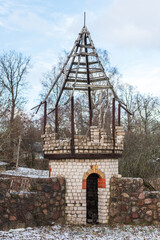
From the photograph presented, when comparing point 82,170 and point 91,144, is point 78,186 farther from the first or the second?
point 91,144

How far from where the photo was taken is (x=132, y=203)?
10.5m

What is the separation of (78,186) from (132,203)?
2074 millimetres

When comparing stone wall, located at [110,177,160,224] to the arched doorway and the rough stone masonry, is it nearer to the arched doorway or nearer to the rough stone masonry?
the rough stone masonry

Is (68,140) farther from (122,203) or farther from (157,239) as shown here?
(157,239)

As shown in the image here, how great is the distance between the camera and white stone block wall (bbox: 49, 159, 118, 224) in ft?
33.8

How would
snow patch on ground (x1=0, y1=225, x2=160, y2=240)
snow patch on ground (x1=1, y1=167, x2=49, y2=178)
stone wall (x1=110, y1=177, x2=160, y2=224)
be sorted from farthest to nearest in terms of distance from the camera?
snow patch on ground (x1=1, y1=167, x2=49, y2=178), stone wall (x1=110, y1=177, x2=160, y2=224), snow patch on ground (x1=0, y1=225, x2=160, y2=240)

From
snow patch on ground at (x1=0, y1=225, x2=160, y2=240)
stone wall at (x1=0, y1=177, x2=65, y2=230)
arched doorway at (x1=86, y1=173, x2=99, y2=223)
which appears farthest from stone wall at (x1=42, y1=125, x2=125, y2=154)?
snow patch on ground at (x1=0, y1=225, x2=160, y2=240)

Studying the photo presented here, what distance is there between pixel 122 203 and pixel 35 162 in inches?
885

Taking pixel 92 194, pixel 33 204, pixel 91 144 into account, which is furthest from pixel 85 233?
pixel 92 194

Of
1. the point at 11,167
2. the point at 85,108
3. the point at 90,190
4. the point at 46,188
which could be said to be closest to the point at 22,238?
the point at 46,188

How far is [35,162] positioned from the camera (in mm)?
31969

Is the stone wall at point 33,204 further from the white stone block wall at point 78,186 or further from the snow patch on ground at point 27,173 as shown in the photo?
the snow patch on ground at point 27,173

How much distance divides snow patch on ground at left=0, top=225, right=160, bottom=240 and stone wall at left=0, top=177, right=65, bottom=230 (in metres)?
0.30

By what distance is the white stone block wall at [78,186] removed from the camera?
10312 millimetres
